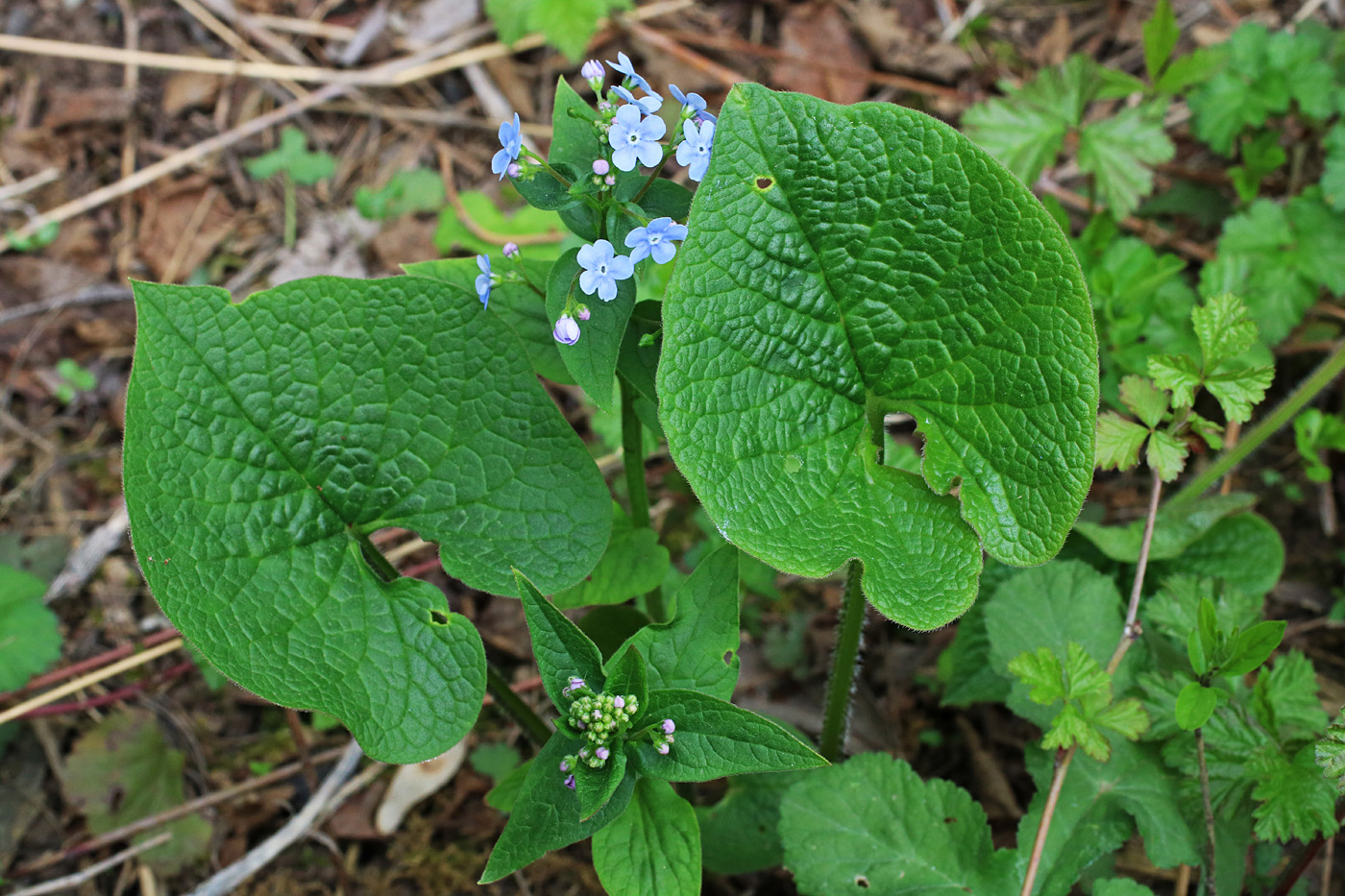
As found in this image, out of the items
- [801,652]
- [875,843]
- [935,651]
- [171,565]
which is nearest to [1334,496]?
[935,651]

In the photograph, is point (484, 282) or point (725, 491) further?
point (484, 282)

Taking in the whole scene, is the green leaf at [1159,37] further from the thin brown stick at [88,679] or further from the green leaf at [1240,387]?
the thin brown stick at [88,679]

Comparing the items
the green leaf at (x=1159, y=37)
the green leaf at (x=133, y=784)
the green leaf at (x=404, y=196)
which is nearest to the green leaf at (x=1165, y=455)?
the green leaf at (x=1159, y=37)

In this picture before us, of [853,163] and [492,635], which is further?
[492,635]

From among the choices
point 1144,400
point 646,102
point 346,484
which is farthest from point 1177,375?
point 346,484

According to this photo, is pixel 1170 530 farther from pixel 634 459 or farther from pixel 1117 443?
pixel 634 459

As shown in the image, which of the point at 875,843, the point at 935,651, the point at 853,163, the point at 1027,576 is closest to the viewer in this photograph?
the point at 853,163

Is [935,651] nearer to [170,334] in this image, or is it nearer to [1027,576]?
[1027,576]
